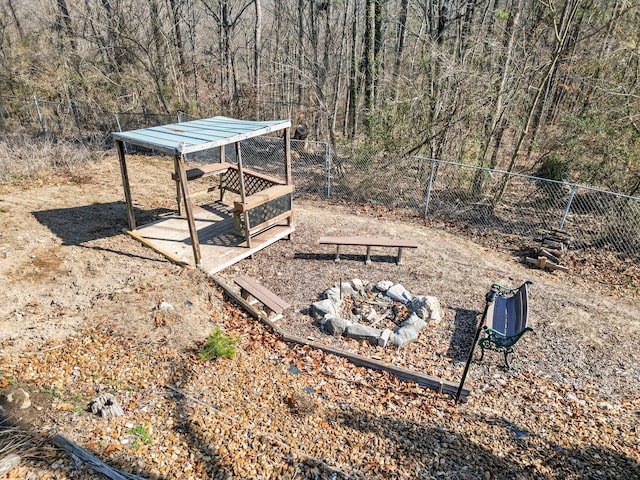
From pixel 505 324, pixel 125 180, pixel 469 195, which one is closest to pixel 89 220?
pixel 125 180

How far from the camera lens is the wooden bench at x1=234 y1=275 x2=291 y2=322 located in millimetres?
5537

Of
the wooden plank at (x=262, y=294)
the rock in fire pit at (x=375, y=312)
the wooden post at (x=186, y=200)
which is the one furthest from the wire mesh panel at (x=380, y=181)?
the wooden post at (x=186, y=200)

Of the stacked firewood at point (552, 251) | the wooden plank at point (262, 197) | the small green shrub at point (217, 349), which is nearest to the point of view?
the small green shrub at point (217, 349)

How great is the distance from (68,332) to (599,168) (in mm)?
11830

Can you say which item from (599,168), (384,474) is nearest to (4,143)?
(384,474)

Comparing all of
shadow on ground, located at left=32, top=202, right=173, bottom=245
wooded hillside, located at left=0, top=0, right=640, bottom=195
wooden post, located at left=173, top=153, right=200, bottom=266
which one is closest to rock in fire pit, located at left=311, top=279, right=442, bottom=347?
wooden post, located at left=173, top=153, right=200, bottom=266

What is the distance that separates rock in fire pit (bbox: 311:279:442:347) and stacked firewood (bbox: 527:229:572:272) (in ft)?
10.3

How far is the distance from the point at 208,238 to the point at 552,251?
7204mm

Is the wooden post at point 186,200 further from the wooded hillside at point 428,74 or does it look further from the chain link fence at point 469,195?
the wooded hillside at point 428,74

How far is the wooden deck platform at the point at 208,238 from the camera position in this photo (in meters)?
6.73

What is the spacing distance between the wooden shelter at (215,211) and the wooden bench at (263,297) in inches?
30.1

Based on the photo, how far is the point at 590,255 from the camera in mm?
7820

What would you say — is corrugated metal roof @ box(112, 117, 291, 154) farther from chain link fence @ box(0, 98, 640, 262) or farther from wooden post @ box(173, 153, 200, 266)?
chain link fence @ box(0, 98, 640, 262)

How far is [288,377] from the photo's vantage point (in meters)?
4.58
